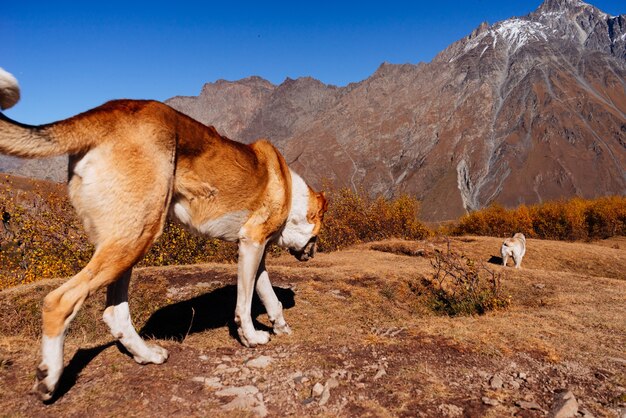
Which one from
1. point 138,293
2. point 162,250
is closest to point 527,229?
point 162,250

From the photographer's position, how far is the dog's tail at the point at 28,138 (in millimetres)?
3420

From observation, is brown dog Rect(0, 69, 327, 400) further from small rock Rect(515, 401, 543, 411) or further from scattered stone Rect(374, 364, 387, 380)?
small rock Rect(515, 401, 543, 411)

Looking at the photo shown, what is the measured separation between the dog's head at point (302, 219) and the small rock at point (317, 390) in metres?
2.37

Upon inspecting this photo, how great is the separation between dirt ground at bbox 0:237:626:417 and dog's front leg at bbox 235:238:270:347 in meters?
0.20

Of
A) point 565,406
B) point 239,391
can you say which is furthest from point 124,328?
point 565,406

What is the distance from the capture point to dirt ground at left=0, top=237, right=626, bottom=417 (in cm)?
372

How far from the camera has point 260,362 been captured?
4.65 metres

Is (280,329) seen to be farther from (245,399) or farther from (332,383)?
(245,399)

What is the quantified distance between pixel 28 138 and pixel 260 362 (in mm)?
3124

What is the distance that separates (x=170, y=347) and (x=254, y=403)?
1.61 metres

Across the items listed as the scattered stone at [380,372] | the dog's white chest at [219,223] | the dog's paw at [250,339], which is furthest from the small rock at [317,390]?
the dog's white chest at [219,223]

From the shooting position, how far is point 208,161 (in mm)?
4656

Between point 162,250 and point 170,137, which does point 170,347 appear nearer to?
point 170,137

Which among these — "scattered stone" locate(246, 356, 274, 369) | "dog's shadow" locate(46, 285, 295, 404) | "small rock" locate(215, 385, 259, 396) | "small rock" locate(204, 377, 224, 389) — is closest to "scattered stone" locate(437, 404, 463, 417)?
"small rock" locate(215, 385, 259, 396)
